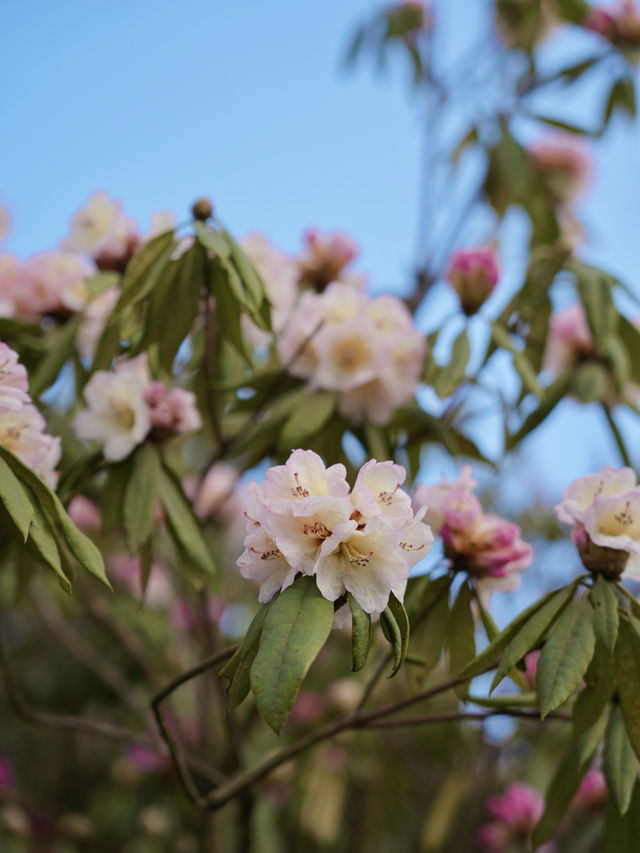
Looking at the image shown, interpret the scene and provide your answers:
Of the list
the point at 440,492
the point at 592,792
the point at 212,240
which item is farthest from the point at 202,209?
the point at 592,792

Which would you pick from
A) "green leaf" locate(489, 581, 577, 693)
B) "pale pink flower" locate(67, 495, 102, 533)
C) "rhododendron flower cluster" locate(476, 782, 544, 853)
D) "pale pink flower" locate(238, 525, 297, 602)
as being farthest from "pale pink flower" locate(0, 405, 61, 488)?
"rhododendron flower cluster" locate(476, 782, 544, 853)

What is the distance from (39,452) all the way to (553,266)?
912 mm

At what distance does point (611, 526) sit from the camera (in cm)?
87

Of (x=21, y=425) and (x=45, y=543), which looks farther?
(x=21, y=425)

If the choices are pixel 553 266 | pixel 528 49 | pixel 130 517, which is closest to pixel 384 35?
pixel 528 49

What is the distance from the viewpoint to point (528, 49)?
2.13 meters

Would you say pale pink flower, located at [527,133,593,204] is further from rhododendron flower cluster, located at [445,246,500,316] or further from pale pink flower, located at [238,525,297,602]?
pale pink flower, located at [238,525,297,602]

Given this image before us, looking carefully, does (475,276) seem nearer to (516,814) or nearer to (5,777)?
(516,814)

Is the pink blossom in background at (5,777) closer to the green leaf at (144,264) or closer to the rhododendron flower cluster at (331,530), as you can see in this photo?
the green leaf at (144,264)

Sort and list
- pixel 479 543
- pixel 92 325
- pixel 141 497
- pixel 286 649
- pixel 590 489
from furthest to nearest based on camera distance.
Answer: pixel 92 325 → pixel 141 497 → pixel 479 543 → pixel 590 489 → pixel 286 649

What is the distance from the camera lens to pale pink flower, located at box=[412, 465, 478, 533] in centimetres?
104

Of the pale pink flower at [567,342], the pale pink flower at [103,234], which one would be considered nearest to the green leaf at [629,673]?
the pale pink flower at [567,342]

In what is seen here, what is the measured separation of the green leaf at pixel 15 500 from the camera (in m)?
0.77

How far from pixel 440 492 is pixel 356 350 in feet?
1.17
